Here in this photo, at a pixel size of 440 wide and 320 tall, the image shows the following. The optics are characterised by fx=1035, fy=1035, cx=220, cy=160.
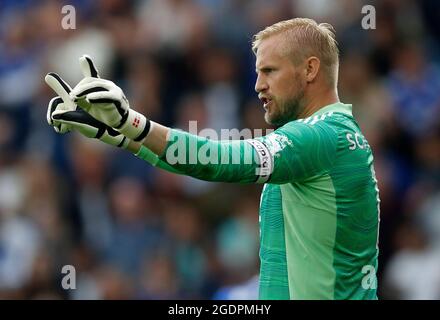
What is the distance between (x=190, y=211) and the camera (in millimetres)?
8961

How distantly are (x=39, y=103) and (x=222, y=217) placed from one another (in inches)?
87.3

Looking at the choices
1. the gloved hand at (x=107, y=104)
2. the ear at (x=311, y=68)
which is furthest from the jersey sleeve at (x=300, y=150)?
the gloved hand at (x=107, y=104)

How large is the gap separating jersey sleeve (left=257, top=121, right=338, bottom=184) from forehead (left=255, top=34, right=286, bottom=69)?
0.42m

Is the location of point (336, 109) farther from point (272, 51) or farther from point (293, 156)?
point (293, 156)

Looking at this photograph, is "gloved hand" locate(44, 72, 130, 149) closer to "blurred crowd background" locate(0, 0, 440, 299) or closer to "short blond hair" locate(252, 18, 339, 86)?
"short blond hair" locate(252, 18, 339, 86)

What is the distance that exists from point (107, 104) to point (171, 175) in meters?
5.37

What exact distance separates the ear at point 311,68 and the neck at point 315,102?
8 centimetres

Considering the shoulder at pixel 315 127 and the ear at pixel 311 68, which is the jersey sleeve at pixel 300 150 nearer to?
the shoulder at pixel 315 127

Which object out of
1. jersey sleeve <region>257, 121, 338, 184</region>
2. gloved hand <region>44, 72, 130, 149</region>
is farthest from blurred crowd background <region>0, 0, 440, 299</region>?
gloved hand <region>44, 72, 130, 149</region>

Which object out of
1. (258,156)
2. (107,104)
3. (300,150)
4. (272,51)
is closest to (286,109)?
(272,51)

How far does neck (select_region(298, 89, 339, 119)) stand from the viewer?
468 cm

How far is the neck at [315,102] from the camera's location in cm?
468

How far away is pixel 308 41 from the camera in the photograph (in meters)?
4.70
